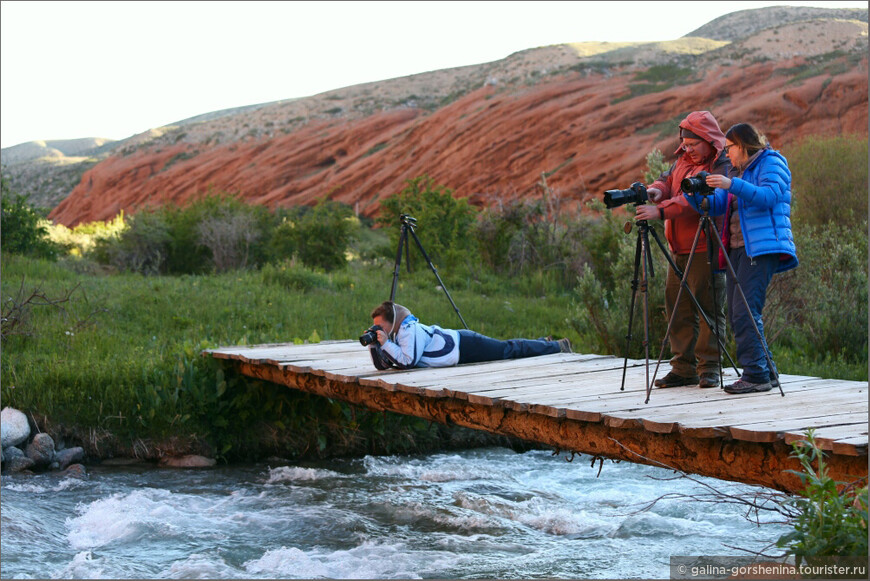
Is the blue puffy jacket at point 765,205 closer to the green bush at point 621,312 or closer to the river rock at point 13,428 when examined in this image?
the green bush at point 621,312

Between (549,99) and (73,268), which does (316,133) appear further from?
(73,268)

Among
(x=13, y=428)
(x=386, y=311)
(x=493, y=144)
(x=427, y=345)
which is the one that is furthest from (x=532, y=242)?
(x=493, y=144)

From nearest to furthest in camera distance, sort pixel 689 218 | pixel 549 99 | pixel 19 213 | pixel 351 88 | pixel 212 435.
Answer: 1. pixel 689 218
2. pixel 212 435
3. pixel 19 213
4. pixel 549 99
5. pixel 351 88

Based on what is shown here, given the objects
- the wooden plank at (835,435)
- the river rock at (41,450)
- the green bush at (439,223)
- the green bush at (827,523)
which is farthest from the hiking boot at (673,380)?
the green bush at (439,223)

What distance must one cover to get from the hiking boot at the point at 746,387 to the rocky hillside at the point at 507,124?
2003cm

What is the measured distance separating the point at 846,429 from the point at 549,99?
3936 centimetres

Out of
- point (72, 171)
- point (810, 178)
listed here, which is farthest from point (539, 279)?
point (72, 171)

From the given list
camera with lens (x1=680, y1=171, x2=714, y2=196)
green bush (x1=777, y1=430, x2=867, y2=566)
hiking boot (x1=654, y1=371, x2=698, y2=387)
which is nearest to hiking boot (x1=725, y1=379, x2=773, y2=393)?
hiking boot (x1=654, y1=371, x2=698, y2=387)

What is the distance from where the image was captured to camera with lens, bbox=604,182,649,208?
16.4 ft

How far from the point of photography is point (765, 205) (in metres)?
4.88

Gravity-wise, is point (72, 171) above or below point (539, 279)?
above

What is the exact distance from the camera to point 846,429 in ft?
12.8

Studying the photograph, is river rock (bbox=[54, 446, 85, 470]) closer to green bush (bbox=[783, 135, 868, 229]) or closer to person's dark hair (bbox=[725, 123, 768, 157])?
person's dark hair (bbox=[725, 123, 768, 157])

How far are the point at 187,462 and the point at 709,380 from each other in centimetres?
569
